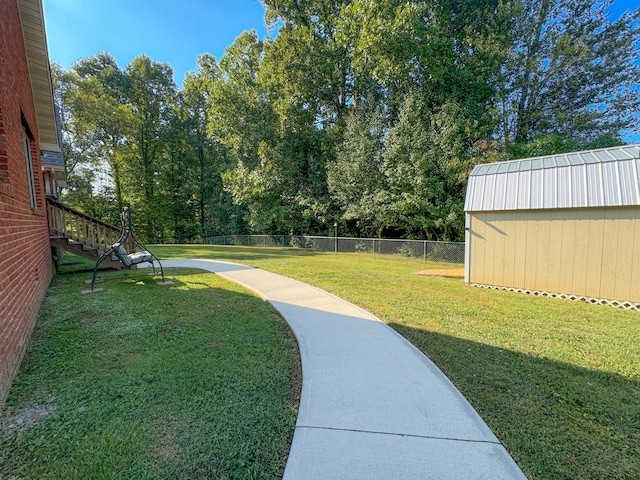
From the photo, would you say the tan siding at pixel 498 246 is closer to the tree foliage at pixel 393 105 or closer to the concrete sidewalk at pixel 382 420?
the concrete sidewalk at pixel 382 420

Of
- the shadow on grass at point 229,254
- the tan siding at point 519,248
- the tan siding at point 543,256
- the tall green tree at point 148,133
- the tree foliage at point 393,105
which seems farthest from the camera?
the tall green tree at point 148,133

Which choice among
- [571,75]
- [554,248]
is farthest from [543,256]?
[571,75]

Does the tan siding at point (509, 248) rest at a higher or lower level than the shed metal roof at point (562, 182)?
lower

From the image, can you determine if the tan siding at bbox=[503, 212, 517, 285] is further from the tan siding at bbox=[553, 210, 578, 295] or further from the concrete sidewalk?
the concrete sidewalk

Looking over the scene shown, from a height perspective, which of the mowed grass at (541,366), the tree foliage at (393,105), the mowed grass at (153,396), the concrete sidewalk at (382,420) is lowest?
the mowed grass at (541,366)

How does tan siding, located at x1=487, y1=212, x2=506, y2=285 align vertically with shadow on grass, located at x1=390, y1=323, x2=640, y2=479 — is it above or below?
above

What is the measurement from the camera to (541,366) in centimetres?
318

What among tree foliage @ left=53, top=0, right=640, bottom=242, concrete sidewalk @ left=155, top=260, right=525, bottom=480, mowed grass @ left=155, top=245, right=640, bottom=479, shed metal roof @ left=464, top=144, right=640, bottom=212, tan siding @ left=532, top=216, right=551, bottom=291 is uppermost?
tree foliage @ left=53, top=0, right=640, bottom=242

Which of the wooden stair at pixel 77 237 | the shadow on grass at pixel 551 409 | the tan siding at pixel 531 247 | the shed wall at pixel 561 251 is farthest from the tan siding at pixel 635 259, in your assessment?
the wooden stair at pixel 77 237

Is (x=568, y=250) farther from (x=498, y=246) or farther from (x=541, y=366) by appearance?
(x=541, y=366)

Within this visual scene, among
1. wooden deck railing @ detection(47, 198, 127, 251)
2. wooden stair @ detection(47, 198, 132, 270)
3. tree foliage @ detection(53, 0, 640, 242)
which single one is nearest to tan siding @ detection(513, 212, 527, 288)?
tree foliage @ detection(53, 0, 640, 242)

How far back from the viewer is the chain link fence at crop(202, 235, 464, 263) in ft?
38.0

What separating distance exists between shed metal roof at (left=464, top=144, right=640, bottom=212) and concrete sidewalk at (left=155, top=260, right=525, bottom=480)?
507cm

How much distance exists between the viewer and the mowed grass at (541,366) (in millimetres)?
2021
